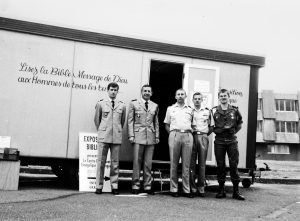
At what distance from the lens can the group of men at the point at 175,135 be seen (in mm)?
7570

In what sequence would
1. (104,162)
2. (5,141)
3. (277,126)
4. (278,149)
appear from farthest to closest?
1. (277,126)
2. (278,149)
3. (104,162)
4. (5,141)

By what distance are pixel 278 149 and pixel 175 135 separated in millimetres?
26480

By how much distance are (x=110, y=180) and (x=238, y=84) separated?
344 centimetres

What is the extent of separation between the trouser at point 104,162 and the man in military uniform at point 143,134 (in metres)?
0.33

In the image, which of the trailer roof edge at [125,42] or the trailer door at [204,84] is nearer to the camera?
the trailer roof edge at [125,42]

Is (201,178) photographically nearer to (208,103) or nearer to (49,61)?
(208,103)

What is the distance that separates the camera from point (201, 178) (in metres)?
7.85

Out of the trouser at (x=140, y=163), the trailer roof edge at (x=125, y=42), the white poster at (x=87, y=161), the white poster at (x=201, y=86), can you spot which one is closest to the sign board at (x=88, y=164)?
the white poster at (x=87, y=161)

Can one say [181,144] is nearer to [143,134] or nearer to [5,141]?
[143,134]

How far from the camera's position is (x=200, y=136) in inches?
309

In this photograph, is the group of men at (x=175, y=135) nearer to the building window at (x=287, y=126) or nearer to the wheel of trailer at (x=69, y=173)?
the wheel of trailer at (x=69, y=173)

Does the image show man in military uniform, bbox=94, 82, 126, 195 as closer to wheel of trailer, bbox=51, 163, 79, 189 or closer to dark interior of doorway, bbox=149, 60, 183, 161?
wheel of trailer, bbox=51, 163, 79, 189

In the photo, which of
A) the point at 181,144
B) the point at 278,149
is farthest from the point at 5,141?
the point at 278,149

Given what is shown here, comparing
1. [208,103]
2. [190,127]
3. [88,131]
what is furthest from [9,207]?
[208,103]
